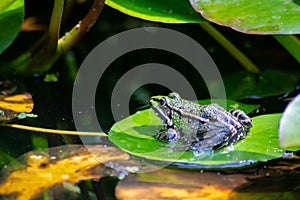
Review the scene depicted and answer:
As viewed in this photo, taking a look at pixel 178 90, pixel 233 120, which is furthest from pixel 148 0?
pixel 233 120

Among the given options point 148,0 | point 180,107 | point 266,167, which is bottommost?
point 266,167

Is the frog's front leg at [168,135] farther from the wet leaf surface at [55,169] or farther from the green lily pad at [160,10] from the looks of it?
the green lily pad at [160,10]

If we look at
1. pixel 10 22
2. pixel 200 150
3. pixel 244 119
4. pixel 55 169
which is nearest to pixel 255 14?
pixel 244 119

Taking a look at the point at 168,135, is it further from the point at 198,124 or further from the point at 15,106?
the point at 15,106

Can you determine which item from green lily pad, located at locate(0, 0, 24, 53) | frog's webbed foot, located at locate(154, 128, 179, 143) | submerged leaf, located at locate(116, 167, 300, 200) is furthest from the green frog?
green lily pad, located at locate(0, 0, 24, 53)

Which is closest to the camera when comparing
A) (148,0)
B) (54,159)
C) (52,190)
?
(52,190)

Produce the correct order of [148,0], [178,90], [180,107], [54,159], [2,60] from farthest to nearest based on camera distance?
[2,60] < [178,90] < [148,0] < [180,107] < [54,159]

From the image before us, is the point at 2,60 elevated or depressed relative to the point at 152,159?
elevated

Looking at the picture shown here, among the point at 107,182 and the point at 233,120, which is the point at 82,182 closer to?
the point at 107,182
